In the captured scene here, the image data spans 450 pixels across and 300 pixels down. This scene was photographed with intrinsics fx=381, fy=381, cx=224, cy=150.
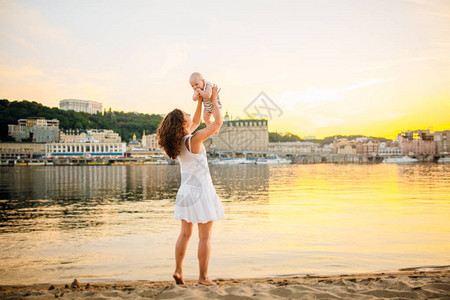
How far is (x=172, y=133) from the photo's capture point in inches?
157

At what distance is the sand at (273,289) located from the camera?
365 centimetres

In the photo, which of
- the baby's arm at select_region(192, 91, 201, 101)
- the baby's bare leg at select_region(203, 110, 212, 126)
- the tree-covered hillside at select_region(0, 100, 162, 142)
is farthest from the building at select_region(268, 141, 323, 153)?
the baby's arm at select_region(192, 91, 201, 101)

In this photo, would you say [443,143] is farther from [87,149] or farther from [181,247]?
[181,247]

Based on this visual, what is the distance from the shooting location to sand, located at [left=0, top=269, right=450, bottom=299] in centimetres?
365

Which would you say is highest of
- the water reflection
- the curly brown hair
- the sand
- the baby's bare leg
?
the baby's bare leg

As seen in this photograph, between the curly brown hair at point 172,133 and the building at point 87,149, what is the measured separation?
464 ft

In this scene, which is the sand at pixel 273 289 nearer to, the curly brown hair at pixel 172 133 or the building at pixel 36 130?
the curly brown hair at pixel 172 133

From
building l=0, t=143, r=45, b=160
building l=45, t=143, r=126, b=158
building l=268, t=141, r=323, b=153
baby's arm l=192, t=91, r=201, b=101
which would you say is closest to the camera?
baby's arm l=192, t=91, r=201, b=101

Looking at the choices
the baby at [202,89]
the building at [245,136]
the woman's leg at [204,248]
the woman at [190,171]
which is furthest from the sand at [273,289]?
the building at [245,136]

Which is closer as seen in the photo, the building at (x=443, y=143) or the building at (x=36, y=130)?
the building at (x=36, y=130)

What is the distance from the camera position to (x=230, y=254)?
6168 millimetres

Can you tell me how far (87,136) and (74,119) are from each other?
824 inches

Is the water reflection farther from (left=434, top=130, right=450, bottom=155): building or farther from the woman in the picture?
(left=434, top=130, right=450, bottom=155): building

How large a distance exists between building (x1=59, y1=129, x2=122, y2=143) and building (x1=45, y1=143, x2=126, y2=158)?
473cm
